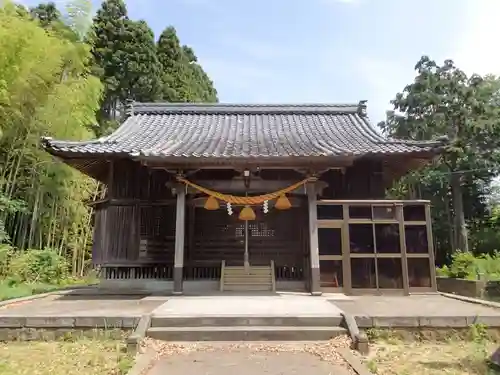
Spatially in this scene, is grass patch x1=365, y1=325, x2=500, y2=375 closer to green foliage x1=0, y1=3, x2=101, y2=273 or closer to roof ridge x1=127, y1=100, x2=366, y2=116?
roof ridge x1=127, y1=100, x2=366, y2=116

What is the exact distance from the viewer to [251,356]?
4.91 m

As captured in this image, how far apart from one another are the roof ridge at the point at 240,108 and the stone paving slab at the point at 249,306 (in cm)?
734

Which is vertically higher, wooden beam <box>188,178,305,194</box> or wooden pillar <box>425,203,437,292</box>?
wooden beam <box>188,178,305,194</box>

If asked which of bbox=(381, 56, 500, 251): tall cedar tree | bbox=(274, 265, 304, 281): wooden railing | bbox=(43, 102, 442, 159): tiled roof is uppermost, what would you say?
bbox=(381, 56, 500, 251): tall cedar tree

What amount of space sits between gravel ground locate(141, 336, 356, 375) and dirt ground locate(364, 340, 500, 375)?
415 mm

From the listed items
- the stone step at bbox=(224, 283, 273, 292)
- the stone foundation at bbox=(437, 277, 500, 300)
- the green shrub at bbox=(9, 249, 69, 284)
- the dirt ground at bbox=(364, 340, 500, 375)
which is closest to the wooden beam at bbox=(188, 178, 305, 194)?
the stone step at bbox=(224, 283, 273, 292)

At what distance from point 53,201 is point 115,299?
6.58 metres

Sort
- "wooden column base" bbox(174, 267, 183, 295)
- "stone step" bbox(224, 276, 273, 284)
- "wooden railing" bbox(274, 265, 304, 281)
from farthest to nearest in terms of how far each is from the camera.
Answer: "wooden railing" bbox(274, 265, 304, 281), "stone step" bbox(224, 276, 273, 284), "wooden column base" bbox(174, 267, 183, 295)

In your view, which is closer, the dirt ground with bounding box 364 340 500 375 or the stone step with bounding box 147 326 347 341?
the dirt ground with bounding box 364 340 500 375

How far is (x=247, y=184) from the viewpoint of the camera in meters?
9.29

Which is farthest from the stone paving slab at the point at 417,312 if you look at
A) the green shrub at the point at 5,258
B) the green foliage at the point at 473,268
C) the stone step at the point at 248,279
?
the green shrub at the point at 5,258

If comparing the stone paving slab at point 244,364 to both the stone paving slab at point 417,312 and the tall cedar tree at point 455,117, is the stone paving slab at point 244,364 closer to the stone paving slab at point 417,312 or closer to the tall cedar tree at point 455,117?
the stone paving slab at point 417,312

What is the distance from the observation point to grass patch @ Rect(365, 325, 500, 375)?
14.5ft

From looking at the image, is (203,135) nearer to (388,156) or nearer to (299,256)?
(299,256)
